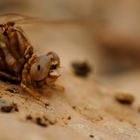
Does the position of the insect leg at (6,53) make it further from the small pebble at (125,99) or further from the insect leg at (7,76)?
the small pebble at (125,99)

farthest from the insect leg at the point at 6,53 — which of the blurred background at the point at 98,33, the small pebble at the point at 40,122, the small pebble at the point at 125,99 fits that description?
the blurred background at the point at 98,33

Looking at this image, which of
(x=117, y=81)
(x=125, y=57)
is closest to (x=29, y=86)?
(x=117, y=81)

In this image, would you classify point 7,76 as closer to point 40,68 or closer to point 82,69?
point 40,68

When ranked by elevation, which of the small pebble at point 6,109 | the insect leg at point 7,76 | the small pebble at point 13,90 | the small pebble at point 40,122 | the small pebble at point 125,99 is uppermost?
the insect leg at point 7,76

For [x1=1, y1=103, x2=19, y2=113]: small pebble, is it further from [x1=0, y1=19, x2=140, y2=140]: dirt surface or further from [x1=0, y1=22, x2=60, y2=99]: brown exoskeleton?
[x1=0, y1=22, x2=60, y2=99]: brown exoskeleton

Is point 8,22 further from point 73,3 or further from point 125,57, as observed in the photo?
point 73,3
